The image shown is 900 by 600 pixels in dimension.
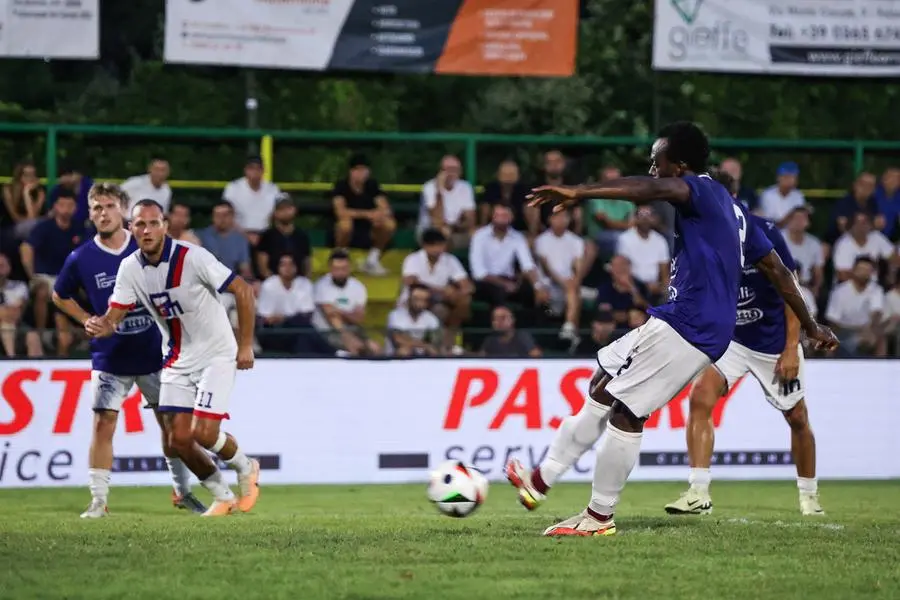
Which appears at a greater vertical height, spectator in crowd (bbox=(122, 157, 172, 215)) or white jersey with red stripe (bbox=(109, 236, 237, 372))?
spectator in crowd (bbox=(122, 157, 172, 215))

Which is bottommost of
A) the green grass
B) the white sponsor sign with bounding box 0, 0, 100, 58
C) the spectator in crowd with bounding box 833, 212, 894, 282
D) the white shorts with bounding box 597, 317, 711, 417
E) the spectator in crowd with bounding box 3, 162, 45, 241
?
the green grass

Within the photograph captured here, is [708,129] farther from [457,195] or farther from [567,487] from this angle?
[567,487]

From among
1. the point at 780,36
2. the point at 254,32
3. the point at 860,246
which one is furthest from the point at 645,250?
the point at 254,32

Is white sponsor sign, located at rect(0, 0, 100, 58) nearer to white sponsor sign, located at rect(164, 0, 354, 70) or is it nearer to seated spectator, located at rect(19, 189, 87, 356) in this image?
white sponsor sign, located at rect(164, 0, 354, 70)

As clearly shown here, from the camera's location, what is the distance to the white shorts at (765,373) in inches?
441

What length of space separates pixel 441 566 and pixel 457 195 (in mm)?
11881

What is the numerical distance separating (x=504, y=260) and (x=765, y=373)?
6935 mm

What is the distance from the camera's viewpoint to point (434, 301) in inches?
680

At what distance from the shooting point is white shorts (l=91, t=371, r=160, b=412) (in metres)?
11.7

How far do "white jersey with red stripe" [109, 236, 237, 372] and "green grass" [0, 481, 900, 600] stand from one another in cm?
133

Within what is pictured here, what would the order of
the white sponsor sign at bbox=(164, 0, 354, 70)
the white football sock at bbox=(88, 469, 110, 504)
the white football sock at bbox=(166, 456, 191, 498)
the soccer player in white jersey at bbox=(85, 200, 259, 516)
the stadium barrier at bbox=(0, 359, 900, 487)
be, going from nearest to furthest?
the soccer player in white jersey at bbox=(85, 200, 259, 516), the white football sock at bbox=(88, 469, 110, 504), the white football sock at bbox=(166, 456, 191, 498), the stadium barrier at bbox=(0, 359, 900, 487), the white sponsor sign at bbox=(164, 0, 354, 70)

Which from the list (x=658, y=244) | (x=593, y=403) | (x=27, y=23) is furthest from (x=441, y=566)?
(x=27, y=23)

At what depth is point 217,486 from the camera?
1137 cm

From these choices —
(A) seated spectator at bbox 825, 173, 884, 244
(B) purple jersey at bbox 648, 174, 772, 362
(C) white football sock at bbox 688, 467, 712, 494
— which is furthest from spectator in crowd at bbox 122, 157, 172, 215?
(B) purple jersey at bbox 648, 174, 772, 362
